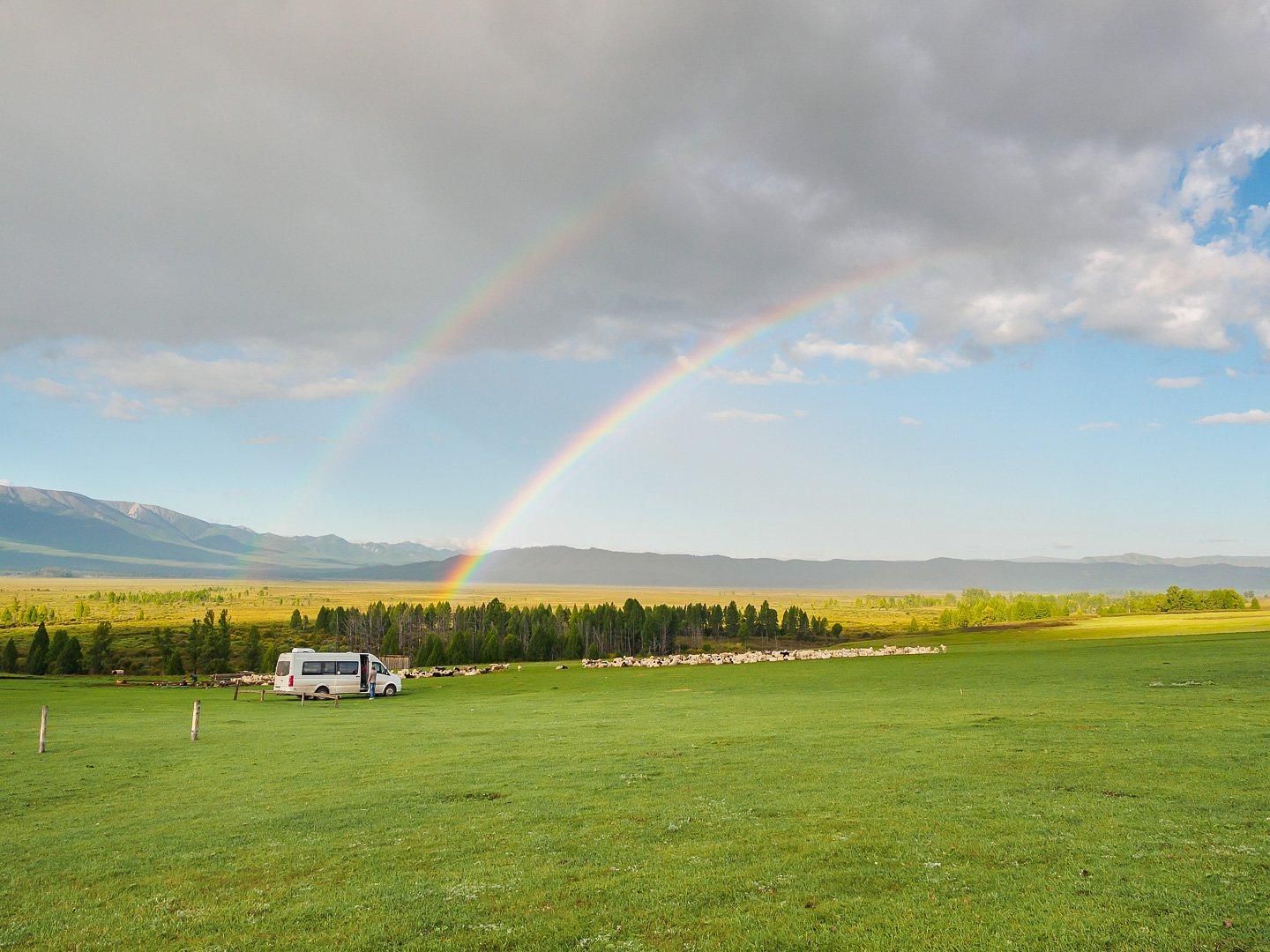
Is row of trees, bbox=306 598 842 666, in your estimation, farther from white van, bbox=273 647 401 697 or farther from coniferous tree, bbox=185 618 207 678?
white van, bbox=273 647 401 697

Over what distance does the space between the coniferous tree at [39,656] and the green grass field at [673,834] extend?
3201 inches

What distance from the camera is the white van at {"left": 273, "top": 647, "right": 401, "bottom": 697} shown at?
51.7 meters

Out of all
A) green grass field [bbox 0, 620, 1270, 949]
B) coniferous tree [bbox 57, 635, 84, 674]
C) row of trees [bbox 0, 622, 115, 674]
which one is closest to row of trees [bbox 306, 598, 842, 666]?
coniferous tree [bbox 57, 635, 84, 674]

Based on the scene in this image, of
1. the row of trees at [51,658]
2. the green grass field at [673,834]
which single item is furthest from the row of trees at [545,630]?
the green grass field at [673,834]

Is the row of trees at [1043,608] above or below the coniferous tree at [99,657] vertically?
above

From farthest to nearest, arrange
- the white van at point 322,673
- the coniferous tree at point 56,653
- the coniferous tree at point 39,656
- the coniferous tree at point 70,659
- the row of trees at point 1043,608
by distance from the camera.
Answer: the row of trees at point 1043,608, the coniferous tree at point 70,659, the coniferous tree at point 56,653, the coniferous tree at point 39,656, the white van at point 322,673

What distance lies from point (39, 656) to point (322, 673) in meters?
66.2

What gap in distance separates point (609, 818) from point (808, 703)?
2331 cm

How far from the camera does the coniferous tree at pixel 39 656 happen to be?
302 feet

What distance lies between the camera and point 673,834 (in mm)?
12266

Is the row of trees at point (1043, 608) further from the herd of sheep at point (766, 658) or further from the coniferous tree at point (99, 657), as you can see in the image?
the coniferous tree at point (99, 657)

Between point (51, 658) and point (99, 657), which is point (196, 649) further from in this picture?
point (51, 658)

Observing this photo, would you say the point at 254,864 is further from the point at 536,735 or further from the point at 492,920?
the point at 536,735

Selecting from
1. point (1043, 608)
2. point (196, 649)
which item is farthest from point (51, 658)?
point (1043, 608)
